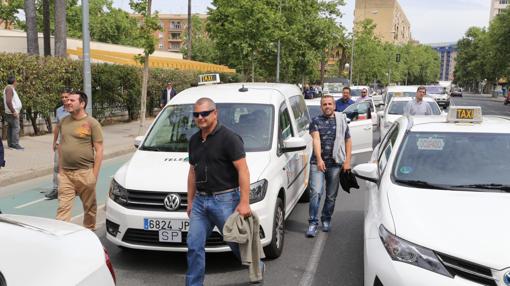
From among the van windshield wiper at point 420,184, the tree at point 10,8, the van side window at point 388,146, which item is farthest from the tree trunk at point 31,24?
the tree at point 10,8

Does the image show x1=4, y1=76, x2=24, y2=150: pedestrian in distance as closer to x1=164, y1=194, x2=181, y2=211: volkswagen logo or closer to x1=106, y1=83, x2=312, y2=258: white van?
x1=106, y1=83, x2=312, y2=258: white van

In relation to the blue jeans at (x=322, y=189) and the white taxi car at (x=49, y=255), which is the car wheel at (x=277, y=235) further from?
the white taxi car at (x=49, y=255)

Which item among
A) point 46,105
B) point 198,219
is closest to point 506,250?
point 198,219

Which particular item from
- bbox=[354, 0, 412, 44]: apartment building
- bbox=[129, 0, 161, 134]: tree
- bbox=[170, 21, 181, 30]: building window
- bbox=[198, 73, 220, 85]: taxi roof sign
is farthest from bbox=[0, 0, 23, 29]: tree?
bbox=[354, 0, 412, 44]: apartment building

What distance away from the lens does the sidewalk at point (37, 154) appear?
33.0 ft

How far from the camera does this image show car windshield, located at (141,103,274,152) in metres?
5.74

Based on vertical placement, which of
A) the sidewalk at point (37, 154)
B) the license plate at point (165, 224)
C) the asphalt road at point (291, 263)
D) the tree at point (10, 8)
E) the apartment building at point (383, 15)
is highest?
the apartment building at point (383, 15)

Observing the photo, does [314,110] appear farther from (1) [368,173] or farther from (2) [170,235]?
(2) [170,235]

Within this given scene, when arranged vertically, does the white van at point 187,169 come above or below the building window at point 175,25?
below

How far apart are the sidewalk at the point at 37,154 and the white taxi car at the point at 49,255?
7.46m

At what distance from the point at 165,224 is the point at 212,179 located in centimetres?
91

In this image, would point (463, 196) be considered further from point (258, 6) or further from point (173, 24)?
point (173, 24)

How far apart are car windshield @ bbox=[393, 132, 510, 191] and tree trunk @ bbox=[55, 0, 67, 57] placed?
1733cm

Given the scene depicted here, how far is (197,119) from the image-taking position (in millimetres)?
3990
